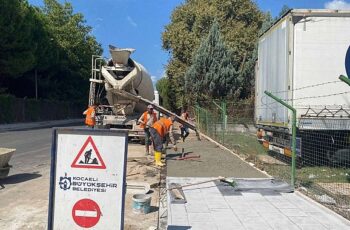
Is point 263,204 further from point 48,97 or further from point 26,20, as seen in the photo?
point 48,97

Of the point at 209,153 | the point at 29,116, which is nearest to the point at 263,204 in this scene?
the point at 209,153

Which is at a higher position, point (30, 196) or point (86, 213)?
point (86, 213)

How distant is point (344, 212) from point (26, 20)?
3588 centimetres

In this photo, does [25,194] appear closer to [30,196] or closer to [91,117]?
[30,196]

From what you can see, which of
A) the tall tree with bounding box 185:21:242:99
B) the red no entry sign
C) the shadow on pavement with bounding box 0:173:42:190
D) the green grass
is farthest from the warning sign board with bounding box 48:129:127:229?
the tall tree with bounding box 185:21:242:99

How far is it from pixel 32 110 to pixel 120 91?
1070 inches

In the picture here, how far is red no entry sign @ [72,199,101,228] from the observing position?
5203 millimetres

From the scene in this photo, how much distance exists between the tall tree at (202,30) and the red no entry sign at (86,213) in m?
34.2

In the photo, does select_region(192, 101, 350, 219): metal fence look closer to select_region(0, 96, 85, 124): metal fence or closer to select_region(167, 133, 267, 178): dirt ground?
select_region(167, 133, 267, 178): dirt ground

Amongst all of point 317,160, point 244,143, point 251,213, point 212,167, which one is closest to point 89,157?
point 251,213

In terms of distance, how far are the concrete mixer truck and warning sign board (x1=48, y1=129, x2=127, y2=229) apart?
13.2 meters

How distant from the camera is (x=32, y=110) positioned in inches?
1709

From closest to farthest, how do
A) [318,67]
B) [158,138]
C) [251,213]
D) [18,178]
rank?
[251,213], [18,178], [318,67], [158,138]

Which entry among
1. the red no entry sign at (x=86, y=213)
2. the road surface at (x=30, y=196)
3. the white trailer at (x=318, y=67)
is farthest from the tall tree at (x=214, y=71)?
the red no entry sign at (x=86, y=213)
